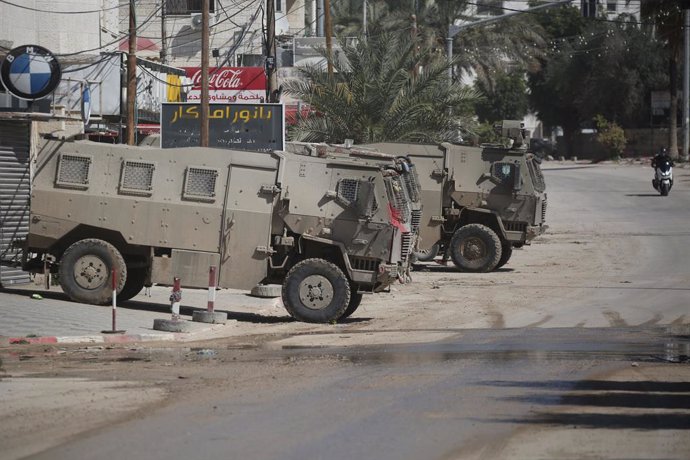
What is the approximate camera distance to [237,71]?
4122 centimetres

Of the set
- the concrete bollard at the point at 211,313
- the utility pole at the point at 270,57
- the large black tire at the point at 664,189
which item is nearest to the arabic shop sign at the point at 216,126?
the utility pole at the point at 270,57

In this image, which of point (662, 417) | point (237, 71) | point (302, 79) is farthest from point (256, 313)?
point (237, 71)

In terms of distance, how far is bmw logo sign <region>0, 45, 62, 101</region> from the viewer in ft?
61.6

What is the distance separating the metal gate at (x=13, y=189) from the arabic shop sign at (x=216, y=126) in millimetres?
3843

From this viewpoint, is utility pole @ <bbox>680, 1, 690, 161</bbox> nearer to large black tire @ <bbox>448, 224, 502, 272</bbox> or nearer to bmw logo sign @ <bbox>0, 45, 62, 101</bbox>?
large black tire @ <bbox>448, 224, 502, 272</bbox>

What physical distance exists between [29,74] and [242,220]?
4.30m

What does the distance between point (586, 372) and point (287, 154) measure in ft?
23.5

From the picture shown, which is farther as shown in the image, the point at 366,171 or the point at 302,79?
the point at 302,79

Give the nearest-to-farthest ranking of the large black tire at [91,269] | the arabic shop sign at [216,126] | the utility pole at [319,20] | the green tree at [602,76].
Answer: the large black tire at [91,269] < the arabic shop sign at [216,126] < the utility pole at [319,20] < the green tree at [602,76]

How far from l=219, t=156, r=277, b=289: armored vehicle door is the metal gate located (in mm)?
4538

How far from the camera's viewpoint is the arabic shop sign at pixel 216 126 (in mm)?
24031

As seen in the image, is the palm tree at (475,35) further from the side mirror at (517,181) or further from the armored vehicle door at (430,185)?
the armored vehicle door at (430,185)

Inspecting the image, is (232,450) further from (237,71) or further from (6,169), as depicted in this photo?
(237,71)

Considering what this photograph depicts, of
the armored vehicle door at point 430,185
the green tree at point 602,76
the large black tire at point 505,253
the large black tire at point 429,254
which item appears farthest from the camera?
the green tree at point 602,76
